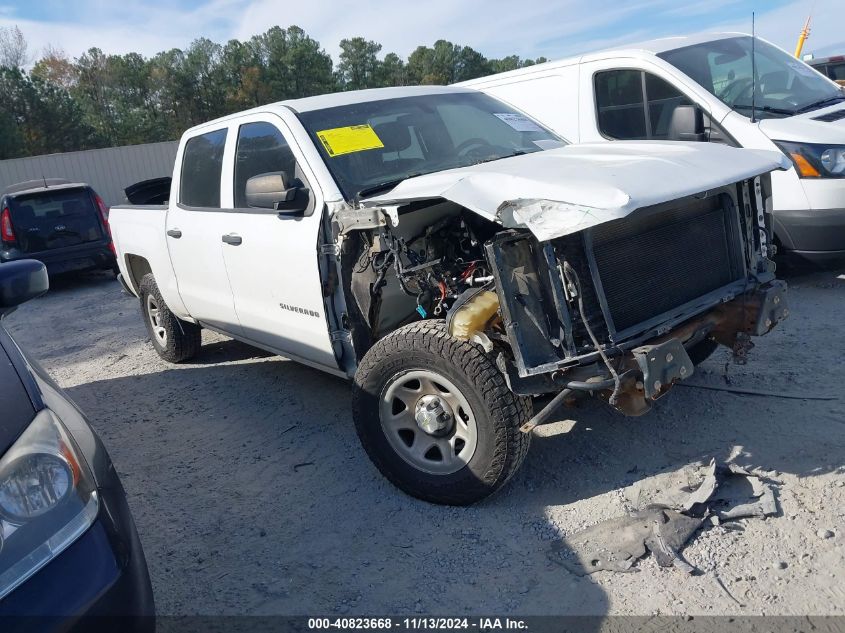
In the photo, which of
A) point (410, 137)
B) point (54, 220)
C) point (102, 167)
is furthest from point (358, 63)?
point (410, 137)

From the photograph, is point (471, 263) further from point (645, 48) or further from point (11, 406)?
point (645, 48)

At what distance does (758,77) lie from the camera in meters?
6.31

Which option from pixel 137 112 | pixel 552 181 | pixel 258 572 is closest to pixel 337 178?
pixel 552 181

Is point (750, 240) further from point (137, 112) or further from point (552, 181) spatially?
point (137, 112)

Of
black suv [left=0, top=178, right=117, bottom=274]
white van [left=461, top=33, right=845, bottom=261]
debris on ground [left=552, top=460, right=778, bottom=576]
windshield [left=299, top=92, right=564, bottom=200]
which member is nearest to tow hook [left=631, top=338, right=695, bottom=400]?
debris on ground [left=552, top=460, right=778, bottom=576]

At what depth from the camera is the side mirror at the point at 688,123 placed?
5.60 m

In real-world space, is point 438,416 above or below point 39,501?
below

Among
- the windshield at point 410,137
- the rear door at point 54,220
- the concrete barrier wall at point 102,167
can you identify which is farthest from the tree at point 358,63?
the windshield at point 410,137

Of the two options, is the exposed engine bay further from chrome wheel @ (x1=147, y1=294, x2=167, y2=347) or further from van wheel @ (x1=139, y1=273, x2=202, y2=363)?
chrome wheel @ (x1=147, y1=294, x2=167, y2=347)

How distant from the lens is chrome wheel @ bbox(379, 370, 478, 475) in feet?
10.6

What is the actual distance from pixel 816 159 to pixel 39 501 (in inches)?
214

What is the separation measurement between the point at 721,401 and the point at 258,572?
102 inches

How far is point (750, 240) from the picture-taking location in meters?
3.47

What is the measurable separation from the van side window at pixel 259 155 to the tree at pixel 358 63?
35117 mm
